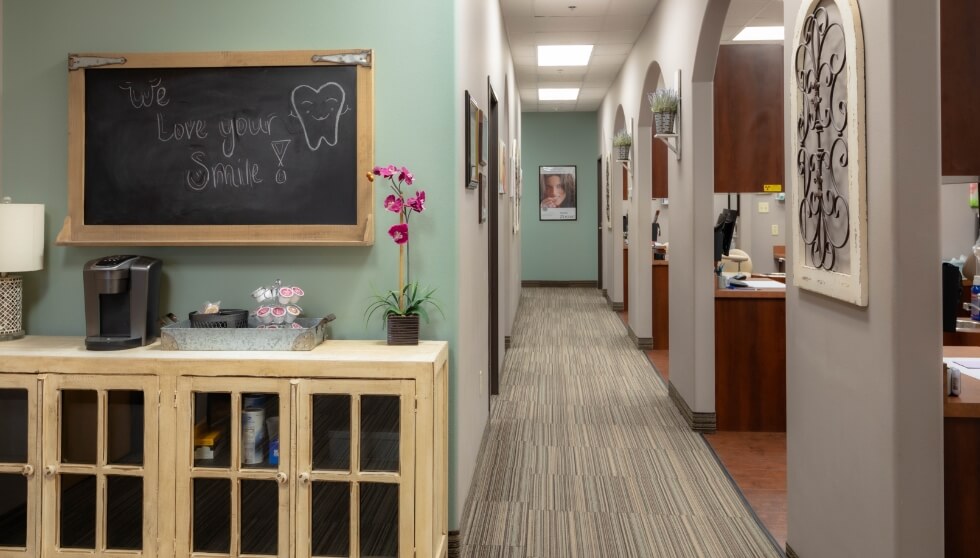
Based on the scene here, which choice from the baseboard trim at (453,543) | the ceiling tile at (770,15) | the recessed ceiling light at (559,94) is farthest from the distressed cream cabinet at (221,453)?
the recessed ceiling light at (559,94)

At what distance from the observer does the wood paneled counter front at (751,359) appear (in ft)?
14.0

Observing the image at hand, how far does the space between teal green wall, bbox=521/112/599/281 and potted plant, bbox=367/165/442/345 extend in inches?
395

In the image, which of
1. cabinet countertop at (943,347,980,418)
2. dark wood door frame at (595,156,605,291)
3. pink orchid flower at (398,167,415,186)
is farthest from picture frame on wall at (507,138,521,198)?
cabinet countertop at (943,347,980,418)

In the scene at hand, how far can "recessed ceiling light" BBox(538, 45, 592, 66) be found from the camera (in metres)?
7.45

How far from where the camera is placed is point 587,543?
279cm

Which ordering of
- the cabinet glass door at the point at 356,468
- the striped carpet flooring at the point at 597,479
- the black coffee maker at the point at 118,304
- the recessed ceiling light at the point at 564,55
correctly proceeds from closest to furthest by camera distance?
the cabinet glass door at the point at 356,468, the black coffee maker at the point at 118,304, the striped carpet flooring at the point at 597,479, the recessed ceiling light at the point at 564,55

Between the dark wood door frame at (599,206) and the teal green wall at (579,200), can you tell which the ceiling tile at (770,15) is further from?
the teal green wall at (579,200)

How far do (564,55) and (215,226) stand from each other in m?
5.85

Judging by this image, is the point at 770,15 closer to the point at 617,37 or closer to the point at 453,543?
the point at 617,37

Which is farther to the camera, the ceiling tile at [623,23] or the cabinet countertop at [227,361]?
the ceiling tile at [623,23]

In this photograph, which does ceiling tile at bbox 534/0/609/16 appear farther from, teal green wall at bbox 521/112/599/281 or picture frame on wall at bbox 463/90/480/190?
teal green wall at bbox 521/112/599/281

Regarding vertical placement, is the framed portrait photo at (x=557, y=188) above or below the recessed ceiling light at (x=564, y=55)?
below

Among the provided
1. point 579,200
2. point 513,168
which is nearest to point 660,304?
point 513,168

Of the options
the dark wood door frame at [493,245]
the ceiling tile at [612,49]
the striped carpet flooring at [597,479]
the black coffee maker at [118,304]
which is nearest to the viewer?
the black coffee maker at [118,304]
